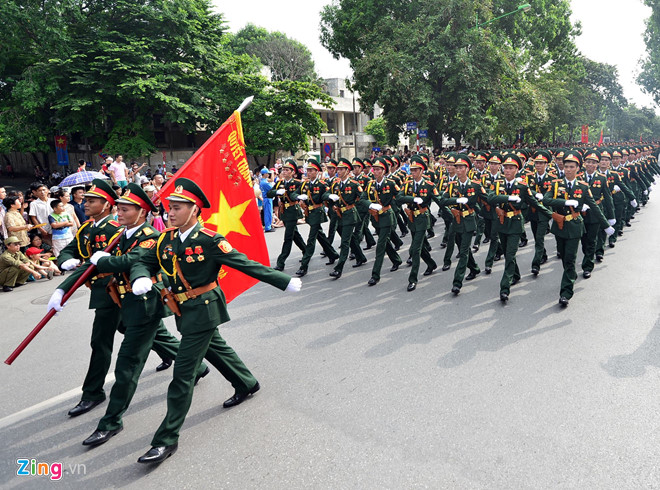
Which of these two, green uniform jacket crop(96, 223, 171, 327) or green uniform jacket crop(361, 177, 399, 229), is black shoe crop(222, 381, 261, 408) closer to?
green uniform jacket crop(96, 223, 171, 327)

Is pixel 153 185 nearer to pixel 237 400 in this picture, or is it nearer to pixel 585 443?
pixel 237 400

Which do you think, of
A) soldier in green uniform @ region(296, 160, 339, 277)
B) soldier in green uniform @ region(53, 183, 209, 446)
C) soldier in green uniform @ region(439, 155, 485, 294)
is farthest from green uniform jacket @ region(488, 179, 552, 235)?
soldier in green uniform @ region(53, 183, 209, 446)

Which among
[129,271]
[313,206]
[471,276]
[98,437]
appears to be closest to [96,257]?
[129,271]

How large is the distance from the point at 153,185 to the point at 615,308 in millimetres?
9299

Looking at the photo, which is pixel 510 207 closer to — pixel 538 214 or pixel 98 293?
pixel 538 214

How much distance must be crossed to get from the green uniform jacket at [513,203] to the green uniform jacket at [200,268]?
460 centimetres

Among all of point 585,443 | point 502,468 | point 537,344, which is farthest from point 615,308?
point 502,468

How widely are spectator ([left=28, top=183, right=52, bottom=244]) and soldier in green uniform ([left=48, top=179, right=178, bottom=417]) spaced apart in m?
6.33

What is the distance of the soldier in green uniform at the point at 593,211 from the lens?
316 inches

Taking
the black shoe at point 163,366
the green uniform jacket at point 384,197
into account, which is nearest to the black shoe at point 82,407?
the black shoe at point 163,366

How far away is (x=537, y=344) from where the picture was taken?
221 inches

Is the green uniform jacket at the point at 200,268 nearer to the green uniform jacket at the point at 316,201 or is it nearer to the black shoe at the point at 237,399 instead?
the black shoe at the point at 237,399

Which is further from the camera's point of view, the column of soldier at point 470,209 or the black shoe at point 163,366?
the column of soldier at point 470,209

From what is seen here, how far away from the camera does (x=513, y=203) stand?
24.7 ft
